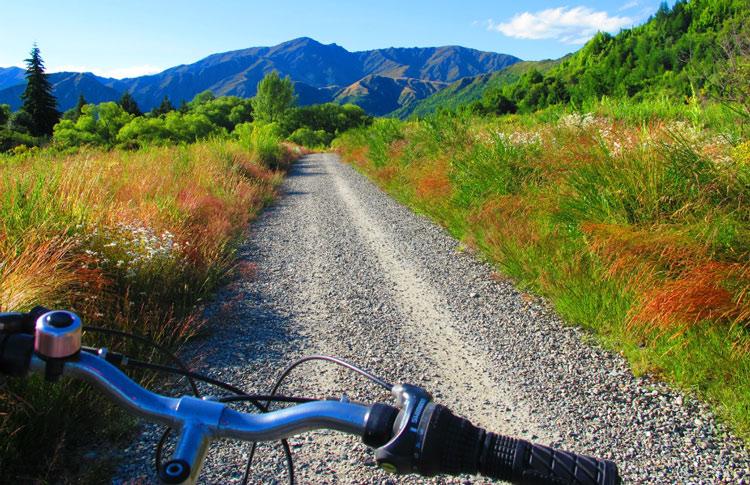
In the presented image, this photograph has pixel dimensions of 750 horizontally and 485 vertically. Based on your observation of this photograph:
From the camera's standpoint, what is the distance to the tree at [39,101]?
5562 centimetres

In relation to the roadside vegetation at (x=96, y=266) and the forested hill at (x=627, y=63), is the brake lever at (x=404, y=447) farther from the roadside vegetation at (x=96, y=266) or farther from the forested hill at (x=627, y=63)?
the forested hill at (x=627, y=63)

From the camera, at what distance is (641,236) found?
439 centimetres

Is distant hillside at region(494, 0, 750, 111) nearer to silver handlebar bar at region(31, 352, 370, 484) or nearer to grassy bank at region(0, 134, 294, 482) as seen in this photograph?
grassy bank at region(0, 134, 294, 482)

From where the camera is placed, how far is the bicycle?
0.91 meters

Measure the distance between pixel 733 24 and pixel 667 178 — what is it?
84.5 inches

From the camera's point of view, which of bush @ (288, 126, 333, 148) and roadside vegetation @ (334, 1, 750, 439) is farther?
bush @ (288, 126, 333, 148)

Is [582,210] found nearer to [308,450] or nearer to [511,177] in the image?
[511,177]

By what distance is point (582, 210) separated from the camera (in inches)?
211

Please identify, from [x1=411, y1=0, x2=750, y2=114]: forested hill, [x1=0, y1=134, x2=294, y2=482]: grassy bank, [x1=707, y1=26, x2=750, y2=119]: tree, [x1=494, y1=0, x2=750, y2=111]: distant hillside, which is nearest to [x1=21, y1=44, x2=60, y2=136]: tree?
[x1=411, y1=0, x2=750, y2=114]: forested hill

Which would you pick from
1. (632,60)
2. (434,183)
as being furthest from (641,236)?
(632,60)

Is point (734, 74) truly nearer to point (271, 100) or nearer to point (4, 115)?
point (4, 115)

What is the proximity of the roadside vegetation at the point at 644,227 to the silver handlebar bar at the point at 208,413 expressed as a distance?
288 centimetres

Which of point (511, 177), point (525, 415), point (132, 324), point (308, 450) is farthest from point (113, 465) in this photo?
point (511, 177)

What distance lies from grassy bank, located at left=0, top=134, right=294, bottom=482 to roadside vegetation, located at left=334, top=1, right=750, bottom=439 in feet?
10.8
